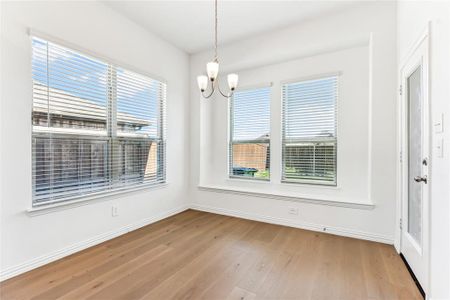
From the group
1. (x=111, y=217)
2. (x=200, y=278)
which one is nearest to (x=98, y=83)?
(x=111, y=217)

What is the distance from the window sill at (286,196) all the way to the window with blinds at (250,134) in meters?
0.38

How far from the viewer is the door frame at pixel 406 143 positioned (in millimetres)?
1678

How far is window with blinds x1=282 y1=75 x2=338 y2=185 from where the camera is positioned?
3324 millimetres

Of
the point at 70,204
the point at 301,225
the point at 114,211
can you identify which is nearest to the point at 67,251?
the point at 70,204

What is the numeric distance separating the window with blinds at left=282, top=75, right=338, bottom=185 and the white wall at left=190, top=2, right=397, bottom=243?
0.19 meters

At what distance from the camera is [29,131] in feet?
7.04

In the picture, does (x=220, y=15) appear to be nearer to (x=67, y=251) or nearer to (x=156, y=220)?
(x=156, y=220)

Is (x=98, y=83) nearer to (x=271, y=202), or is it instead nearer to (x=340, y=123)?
(x=271, y=202)

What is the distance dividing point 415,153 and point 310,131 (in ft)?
4.92
